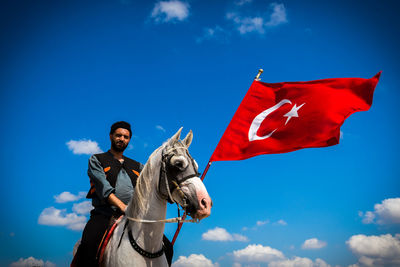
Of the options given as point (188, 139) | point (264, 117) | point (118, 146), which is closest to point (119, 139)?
point (118, 146)

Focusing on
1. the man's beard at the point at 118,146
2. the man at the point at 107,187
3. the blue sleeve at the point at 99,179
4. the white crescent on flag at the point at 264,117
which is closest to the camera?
the man at the point at 107,187

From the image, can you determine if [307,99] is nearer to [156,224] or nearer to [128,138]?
[128,138]

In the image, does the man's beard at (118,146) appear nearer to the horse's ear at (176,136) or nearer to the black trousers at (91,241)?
the black trousers at (91,241)

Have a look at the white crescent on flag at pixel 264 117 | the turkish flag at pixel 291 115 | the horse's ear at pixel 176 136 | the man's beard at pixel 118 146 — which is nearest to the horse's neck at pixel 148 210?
the horse's ear at pixel 176 136

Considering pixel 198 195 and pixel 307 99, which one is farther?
pixel 307 99

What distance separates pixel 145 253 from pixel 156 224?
1.62 ft

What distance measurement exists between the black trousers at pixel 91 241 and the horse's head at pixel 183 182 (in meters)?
1.53

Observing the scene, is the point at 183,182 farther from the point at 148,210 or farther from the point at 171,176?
the point at 148,210

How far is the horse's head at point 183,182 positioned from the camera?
4410 millimetres

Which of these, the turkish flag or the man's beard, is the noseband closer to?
the man's beard

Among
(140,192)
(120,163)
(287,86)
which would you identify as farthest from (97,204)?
(287,86)

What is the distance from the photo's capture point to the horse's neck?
4691mm

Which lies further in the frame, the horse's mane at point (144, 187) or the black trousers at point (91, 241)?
the black trousers at point (91, 241)

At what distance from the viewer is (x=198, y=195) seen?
14.5 ft
